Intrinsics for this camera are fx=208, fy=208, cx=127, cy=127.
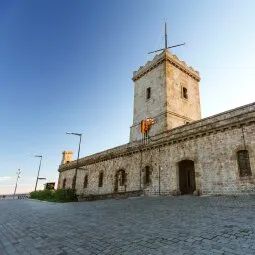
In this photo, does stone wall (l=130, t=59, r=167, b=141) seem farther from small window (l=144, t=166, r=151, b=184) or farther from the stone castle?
small window (l=144, t=166, r=151, b=184)

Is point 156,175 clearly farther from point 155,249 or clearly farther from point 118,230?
point 155,249

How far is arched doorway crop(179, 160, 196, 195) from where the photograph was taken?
15.6 metres

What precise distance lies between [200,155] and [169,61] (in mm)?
13381

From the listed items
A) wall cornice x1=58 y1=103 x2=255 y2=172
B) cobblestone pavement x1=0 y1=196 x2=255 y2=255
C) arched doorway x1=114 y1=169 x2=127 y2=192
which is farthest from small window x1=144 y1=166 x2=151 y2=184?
cobblestone pavement x1=0 y1=196 x2=255 y2=255

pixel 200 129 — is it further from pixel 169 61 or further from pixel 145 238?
pixel 169 61

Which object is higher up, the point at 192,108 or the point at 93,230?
the point at 192,108

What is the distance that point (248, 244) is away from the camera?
4.11 m

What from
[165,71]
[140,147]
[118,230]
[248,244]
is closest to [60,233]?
[118,230]

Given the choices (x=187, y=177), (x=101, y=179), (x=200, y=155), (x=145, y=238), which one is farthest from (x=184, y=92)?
(x=145, y=238)

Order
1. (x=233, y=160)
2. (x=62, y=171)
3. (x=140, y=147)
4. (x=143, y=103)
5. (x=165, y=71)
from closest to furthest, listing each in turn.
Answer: (x=233, y=160) < (x=140, y=147) < (x=165, y=71) < (x=143, y=103) < (x=62, y=171)

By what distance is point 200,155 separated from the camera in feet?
46.3

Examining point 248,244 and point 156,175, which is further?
point 156,175

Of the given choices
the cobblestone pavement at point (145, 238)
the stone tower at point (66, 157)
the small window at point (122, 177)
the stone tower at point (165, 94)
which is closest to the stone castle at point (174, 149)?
the stone tower at point (165, 94)

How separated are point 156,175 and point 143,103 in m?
10.4
